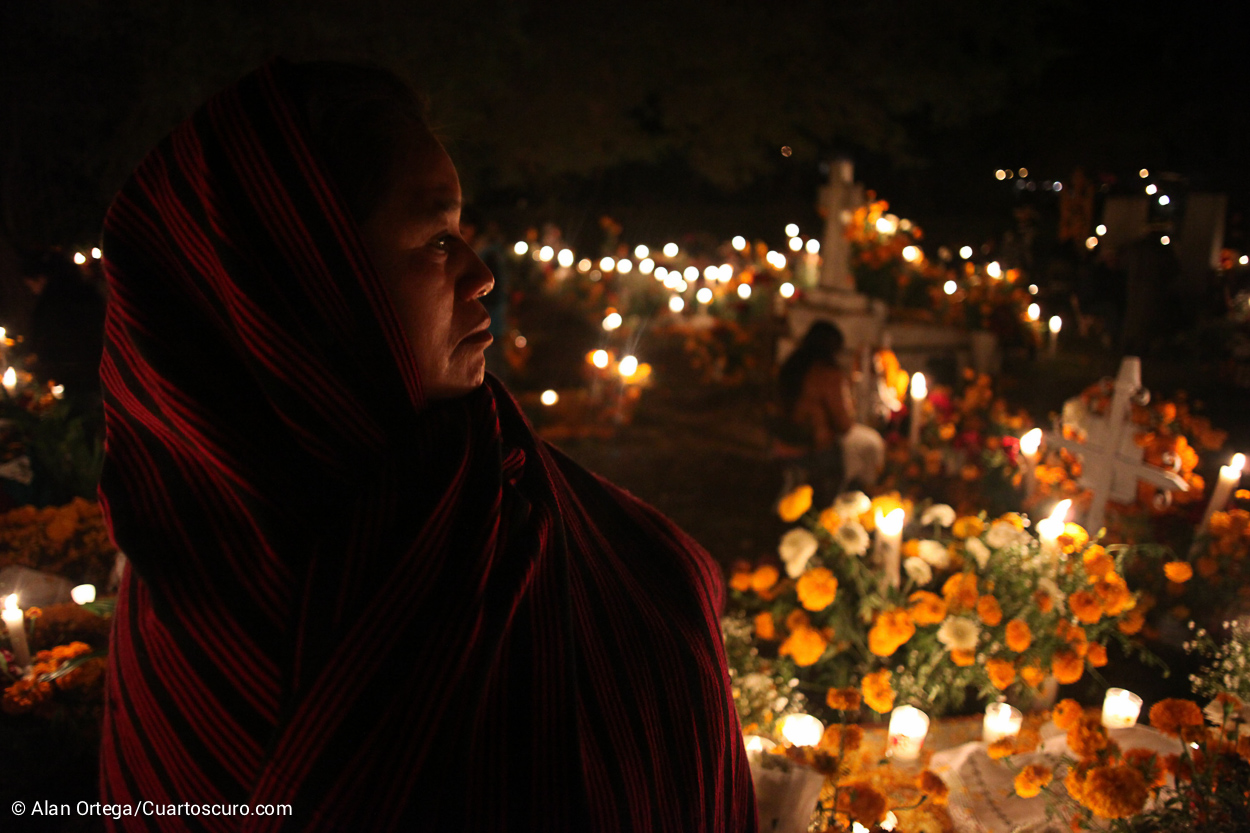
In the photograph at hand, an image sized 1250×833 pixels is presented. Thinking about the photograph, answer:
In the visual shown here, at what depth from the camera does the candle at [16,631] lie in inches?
86.2

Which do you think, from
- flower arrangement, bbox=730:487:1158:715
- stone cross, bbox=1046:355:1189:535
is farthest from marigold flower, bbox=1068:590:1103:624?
stone cross, bbox=1046:355:1189:535

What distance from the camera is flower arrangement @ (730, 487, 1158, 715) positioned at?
2387 millimetres

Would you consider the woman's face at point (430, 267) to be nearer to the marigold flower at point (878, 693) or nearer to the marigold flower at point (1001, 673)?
the marigold flower at point (878, 693)

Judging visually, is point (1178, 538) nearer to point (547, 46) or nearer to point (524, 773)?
point (524, 773)

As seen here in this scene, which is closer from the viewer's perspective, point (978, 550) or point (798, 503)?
point (978, 550)

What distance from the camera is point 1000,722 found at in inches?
98.8

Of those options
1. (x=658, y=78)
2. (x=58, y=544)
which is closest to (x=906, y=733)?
(x=58, y=544)

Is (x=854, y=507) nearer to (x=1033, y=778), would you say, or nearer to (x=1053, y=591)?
(x=1053, y=591)

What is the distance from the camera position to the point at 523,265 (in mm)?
12492

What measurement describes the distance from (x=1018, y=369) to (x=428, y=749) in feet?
25.9

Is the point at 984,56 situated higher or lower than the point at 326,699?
higher

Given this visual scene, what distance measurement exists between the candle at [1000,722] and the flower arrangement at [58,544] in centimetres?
308

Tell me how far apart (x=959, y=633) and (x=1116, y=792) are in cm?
73

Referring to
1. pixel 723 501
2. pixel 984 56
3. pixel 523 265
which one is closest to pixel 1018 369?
pixel 984 56
